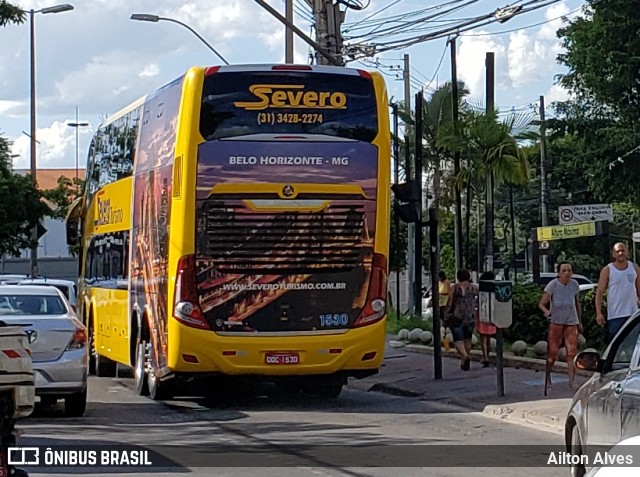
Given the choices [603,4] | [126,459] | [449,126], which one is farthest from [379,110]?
[603,4]

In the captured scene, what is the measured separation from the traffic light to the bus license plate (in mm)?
3700

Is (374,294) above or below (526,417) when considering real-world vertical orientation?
above

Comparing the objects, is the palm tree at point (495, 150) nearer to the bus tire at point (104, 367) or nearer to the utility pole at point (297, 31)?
the utility pole at point (297, 31)

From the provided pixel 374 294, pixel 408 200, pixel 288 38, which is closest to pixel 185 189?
pixel 374 294

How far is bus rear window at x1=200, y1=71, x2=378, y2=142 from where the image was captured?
50.9 ft

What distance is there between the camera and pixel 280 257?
1564 cm

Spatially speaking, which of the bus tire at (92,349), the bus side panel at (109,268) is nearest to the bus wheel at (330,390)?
the bus side panel at (109,268)

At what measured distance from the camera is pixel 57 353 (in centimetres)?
1431

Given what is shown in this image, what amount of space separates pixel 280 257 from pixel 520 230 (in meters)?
62.3

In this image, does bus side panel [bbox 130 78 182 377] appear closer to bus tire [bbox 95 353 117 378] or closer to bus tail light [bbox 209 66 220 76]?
bus tail light [bbox 209 66 220 76]

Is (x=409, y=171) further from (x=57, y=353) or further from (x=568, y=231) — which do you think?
(x=57, y=353)

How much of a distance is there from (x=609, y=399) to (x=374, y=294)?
Answer: 26.5ft

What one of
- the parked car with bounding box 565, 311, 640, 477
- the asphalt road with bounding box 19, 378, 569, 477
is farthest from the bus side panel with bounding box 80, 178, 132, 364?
the parked car with bounding box 565, 311, 640, 477

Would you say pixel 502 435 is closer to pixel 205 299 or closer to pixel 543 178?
pixel 205 299
